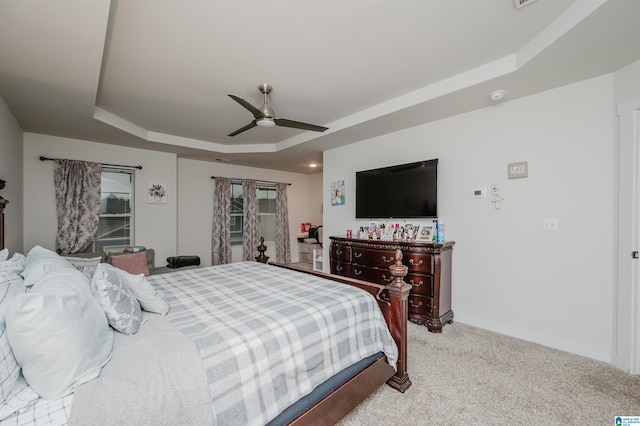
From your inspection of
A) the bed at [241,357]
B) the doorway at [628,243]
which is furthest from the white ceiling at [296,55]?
the bed at [241,357]

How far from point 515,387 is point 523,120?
8.08 ft

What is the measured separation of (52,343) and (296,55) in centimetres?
233

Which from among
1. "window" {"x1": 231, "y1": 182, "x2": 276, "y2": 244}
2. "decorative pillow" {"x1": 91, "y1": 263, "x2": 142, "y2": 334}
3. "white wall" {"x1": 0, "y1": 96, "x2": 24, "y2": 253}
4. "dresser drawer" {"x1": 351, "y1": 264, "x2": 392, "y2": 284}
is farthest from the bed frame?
"window" {"x1": 231, "y1": 182, "x2": 276, "y2": 244}

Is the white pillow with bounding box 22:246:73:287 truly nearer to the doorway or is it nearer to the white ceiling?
the white ceiling

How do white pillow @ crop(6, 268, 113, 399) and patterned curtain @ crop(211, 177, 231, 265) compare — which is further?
patterned curtain @ crop(211, 177, 231, 265)

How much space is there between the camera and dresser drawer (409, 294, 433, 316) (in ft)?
9.92

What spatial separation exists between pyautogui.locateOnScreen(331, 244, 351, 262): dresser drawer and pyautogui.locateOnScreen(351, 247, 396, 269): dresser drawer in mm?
73

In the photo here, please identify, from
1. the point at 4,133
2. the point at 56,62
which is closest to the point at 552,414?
the point at 56,62

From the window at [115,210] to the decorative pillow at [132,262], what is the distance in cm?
77

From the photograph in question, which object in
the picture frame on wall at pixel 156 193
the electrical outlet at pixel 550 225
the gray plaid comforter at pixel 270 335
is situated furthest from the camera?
the picture frame on wall at pixel 156 193

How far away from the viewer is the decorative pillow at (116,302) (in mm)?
1329

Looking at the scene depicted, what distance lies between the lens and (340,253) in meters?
3.96

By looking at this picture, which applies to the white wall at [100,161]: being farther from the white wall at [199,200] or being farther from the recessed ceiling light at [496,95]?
the recessed ceiling light at [496,95]

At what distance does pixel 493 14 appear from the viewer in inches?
71.4
